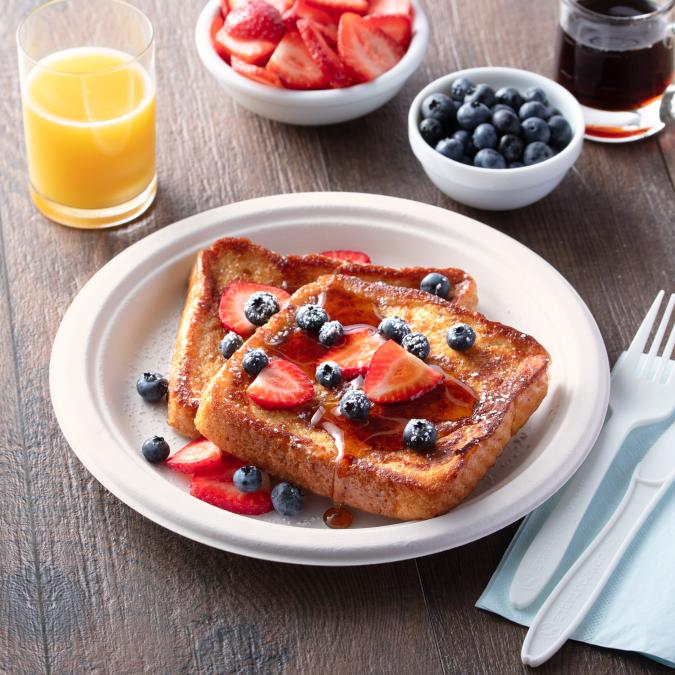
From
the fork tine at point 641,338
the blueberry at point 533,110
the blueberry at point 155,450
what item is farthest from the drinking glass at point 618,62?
the blueberry at point 155,450

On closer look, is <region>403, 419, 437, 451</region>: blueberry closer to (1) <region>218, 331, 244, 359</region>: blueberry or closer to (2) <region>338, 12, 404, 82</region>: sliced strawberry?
(1) <region>218, 331, 244, 359</region>: blueberry

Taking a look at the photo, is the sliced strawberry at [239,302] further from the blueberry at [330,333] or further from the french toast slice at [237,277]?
the blueberry at [330,333]

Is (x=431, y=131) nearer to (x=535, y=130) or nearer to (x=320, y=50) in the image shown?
(x=535, y=130)

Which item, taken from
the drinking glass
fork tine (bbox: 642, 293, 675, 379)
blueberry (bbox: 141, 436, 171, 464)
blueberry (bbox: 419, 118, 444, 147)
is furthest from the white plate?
the drinking glass

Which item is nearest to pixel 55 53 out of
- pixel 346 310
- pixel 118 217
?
pixel 118 217

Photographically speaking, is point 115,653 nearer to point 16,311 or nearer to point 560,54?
point 16,311

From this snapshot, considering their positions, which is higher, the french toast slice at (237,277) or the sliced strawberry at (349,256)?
the french toast slice at (237,277)
